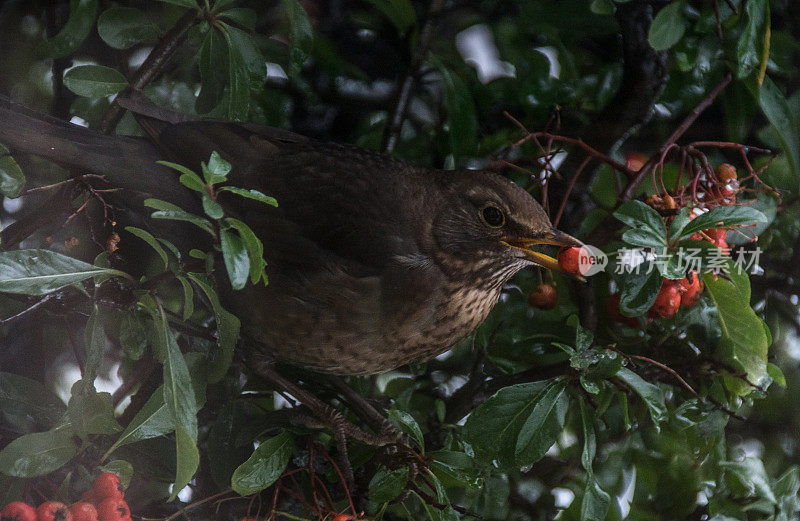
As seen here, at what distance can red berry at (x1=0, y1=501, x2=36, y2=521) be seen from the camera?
89 centimetres

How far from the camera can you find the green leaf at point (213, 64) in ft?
→ 3.63

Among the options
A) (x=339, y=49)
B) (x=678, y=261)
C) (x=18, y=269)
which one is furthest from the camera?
(x=339, y=49)

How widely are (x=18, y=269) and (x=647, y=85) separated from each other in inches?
45.7

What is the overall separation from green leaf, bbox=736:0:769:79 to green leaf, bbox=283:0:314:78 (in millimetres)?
672

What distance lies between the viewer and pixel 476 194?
1263mm

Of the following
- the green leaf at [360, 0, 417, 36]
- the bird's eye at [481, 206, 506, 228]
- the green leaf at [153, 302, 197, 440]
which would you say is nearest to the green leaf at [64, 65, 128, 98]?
the green leaf at [153, 302, 197, 440]

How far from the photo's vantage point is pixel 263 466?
3.41 ft

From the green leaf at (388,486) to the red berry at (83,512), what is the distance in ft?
1.18

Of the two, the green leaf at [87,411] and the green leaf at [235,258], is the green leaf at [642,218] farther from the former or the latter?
the green leaf at [87,411]

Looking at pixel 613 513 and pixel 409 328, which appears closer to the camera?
pixel 409 328

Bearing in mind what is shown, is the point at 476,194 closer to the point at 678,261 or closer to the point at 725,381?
the point at 678,261

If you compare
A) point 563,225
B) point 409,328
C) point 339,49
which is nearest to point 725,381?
point 563,225

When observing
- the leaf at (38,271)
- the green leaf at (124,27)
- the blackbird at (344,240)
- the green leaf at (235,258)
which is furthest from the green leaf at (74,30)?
the green leaf at (235,258)

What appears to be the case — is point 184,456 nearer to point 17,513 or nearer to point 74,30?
point 17,513
